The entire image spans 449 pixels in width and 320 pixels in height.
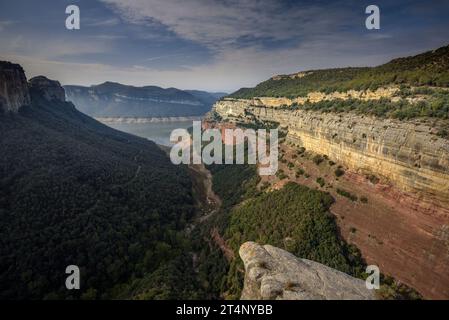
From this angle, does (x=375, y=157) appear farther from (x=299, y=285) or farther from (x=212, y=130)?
(x=212, y=130)

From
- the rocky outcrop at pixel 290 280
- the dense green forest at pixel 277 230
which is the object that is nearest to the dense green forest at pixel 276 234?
the dense green forest at pixel 277 230

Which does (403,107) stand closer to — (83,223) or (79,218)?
(83,223)

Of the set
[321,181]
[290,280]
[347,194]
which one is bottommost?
[290,280]

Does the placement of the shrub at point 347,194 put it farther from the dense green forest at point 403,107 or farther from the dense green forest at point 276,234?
the dense green forest at point 403,107

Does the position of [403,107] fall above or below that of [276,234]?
above

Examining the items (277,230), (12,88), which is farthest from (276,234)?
(12,88)

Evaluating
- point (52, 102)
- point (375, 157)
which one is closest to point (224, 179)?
point (375, 157)

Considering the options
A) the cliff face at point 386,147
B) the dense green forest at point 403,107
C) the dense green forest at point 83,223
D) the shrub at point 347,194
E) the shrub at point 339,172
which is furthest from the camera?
the shrub at point 339,172
